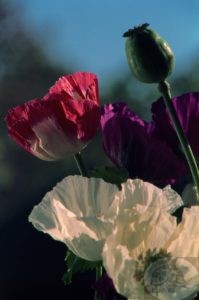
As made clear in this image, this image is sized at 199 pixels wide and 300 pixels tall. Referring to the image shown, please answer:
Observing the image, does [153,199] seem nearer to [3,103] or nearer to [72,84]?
[72,84]

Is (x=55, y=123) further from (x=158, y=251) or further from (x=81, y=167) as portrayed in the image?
(x=158, y=251)

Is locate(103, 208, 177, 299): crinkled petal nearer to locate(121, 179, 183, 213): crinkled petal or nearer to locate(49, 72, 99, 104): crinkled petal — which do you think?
locate(121, 179, 183, 213): crinkled petal

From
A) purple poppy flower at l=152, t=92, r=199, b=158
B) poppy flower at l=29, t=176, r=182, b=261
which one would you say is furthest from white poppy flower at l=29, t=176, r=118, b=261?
purple poppy flower at l=152, t=92, r=199, b=158

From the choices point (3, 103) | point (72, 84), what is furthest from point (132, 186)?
point (3, 103)

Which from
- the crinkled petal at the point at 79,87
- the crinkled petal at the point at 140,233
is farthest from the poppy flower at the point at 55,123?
the crinkled petal at the point at 140,233

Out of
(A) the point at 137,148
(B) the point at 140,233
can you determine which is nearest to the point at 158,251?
(B) the point at 140,233

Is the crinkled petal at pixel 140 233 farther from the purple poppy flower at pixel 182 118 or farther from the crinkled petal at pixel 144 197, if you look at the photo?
the purple poppy flower at pixel 182 118
